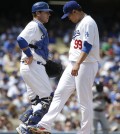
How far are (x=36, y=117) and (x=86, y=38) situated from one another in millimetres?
1488

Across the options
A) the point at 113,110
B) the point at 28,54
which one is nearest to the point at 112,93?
the point at 113,110

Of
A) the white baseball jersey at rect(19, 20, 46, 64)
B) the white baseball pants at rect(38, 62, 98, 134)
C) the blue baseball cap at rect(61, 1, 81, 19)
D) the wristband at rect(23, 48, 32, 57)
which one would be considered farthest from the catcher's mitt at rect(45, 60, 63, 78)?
the blue baseball cap at rect(61, 1, 81, 19)

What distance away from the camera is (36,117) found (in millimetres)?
8820

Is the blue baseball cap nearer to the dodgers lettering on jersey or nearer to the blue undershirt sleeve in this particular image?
the dodgers lettering on jersey

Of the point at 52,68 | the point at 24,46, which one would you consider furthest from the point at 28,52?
the point at 52,68

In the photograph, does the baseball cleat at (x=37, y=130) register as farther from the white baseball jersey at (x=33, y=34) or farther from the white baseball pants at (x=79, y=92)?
the white baseball jersey at (x=33, y=34)

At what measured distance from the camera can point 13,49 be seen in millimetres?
19688

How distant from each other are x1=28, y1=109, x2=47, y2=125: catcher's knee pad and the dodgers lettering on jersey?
3.22 feet

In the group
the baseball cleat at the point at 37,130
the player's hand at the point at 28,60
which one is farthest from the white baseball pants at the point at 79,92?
the player's hand at the point at 28,60

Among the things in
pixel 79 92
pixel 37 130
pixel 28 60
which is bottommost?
pixel 37 130

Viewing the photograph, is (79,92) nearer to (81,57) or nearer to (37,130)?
(81,57)

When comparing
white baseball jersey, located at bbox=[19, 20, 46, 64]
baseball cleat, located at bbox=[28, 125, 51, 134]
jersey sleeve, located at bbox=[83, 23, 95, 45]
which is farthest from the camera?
white baseball jersey, located at bbox=[19, 20, 46, 64]

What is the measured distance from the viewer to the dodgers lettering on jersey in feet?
27.4

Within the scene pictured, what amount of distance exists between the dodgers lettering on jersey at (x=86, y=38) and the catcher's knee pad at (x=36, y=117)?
3.22 ft
